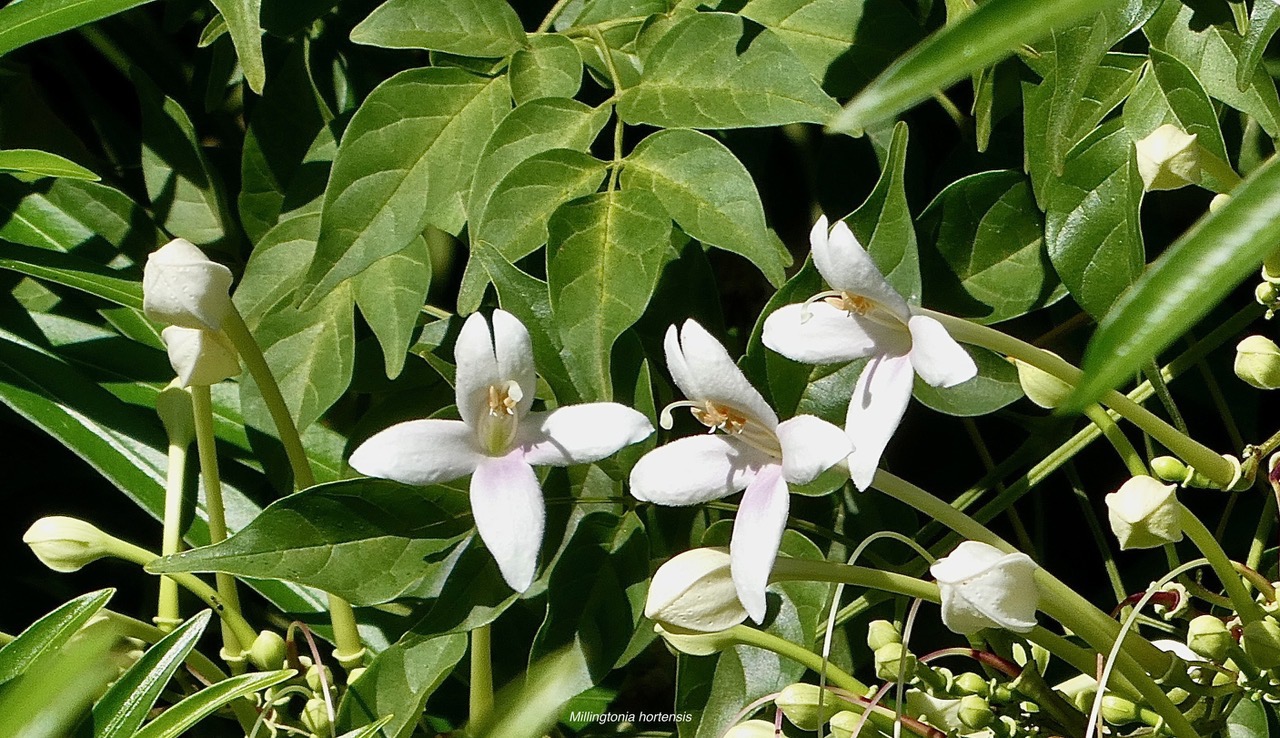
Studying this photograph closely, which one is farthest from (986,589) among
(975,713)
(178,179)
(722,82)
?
(178,179)

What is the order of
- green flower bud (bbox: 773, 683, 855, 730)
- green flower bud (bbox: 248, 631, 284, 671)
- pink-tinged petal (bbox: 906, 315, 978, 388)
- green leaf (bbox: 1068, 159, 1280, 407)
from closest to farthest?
green leaf (bbox: 1068, 159, 1280, 407) → pink-tinged petal (bbox: 906, 315, 978, 388) → green flower bud (bbox: 773, 683, 855, 730) → green flower bud (bbox: 248, 631, 284, 671)

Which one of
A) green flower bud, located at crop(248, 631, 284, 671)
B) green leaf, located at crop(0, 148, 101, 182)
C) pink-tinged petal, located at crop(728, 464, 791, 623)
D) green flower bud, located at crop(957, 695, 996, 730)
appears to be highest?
green leaf, located at crop(0, 148, 101, 182)

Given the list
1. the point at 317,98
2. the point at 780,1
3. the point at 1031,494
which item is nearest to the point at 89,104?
the point at 317,98

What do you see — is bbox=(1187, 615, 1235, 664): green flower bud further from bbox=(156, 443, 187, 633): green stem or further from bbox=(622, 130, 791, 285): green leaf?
bbox=(156, 443, 187, 633): green stem

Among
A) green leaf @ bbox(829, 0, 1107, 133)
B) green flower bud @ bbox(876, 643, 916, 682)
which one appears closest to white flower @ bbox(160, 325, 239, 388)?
green flower bud @ bbox(876, 643, 916, 682)

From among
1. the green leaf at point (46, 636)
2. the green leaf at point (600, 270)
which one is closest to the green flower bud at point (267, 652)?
the green leaf at point (46, 636)

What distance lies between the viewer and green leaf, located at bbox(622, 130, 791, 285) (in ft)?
1.75

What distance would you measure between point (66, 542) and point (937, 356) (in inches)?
17.6

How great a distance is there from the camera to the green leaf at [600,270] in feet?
1.70

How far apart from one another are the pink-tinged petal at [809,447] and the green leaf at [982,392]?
0.13 m

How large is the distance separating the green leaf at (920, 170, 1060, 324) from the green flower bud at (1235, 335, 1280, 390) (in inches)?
3.8

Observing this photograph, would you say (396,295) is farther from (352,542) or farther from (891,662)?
(891,662)

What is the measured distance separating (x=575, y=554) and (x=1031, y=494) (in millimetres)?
302

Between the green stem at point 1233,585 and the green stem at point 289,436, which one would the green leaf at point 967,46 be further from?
the green stem at point 289,436
